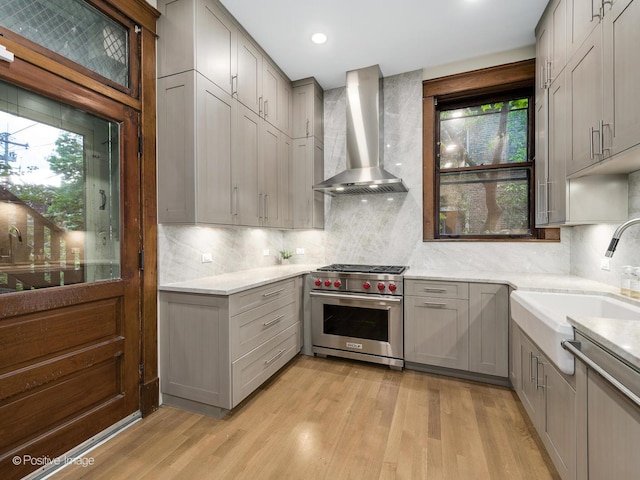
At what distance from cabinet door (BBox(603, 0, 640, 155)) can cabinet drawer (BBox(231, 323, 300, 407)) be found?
100 inches

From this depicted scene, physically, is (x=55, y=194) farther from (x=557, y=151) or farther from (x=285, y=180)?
(x=557, y=151)

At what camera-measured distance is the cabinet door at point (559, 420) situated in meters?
1.31

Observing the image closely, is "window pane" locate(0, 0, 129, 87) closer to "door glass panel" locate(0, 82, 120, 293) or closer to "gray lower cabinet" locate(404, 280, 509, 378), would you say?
"door glass panel" locate(0, 82, 120, 293)

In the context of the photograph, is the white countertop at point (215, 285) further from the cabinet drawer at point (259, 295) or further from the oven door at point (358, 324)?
the oven door at point (358, 324)

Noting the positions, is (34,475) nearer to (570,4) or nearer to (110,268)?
(110,268)

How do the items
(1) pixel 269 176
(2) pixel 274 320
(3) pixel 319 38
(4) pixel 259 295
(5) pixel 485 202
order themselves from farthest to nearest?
(5) pixel 485 202, (1) pixel 269 176, (3) pixel 319 38, (2) pixel 274 320, (4) pixel 259 295

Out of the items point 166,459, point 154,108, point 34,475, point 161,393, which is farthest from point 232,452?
point 154,108

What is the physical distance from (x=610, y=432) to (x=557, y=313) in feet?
1.91

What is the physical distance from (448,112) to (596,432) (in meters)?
3.13

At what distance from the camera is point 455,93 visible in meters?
3.23

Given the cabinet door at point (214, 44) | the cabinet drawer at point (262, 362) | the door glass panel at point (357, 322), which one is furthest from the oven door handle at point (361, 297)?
the cabinet door at point (214, 44)

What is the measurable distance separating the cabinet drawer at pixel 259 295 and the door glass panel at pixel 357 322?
0.49 m

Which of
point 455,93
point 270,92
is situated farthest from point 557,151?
point 270,92

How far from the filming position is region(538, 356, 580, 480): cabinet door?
1.31 meters
